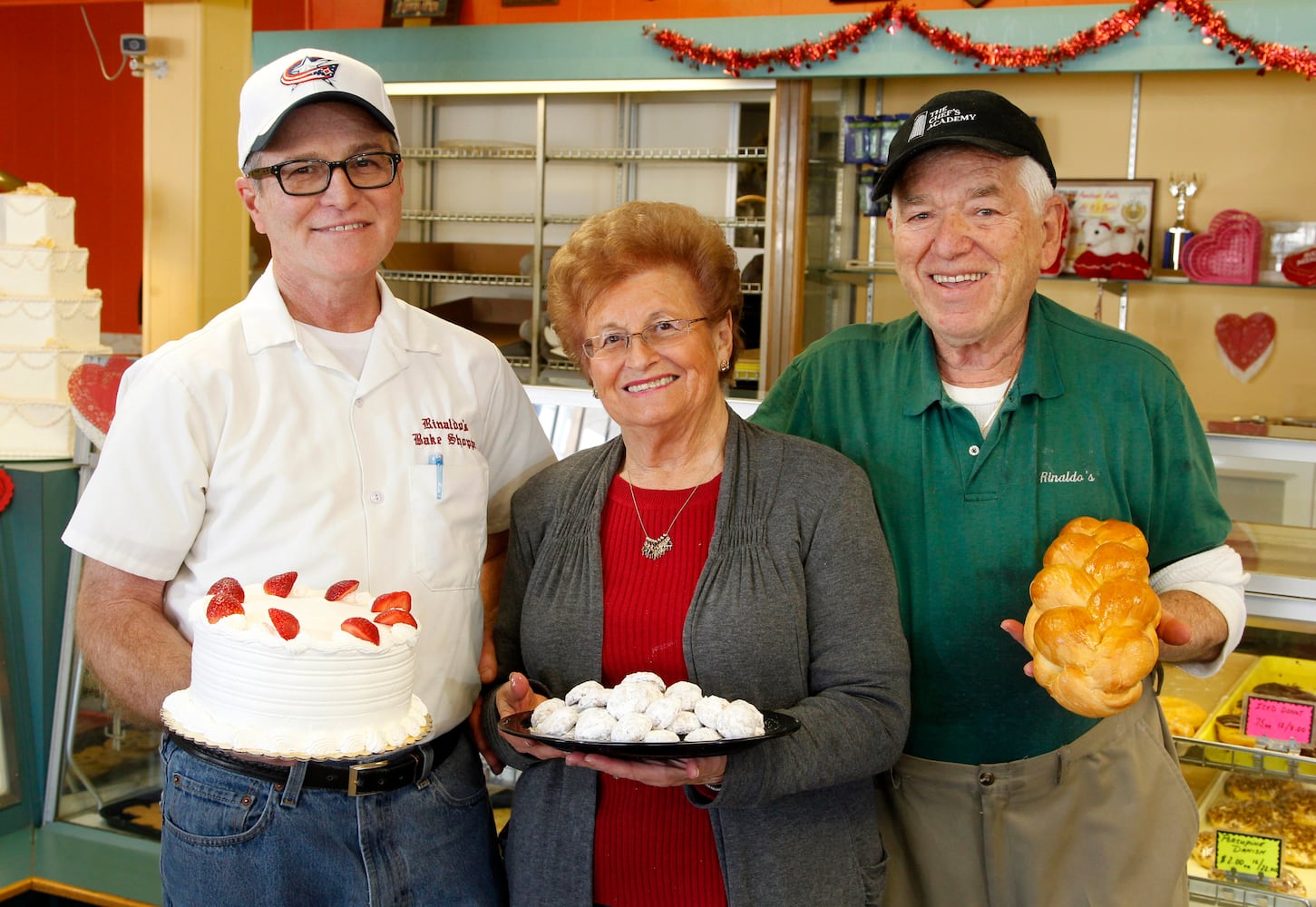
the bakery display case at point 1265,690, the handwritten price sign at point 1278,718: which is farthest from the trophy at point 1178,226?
the handwritten price sign at point 1278,718

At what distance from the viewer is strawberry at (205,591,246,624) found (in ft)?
4.69

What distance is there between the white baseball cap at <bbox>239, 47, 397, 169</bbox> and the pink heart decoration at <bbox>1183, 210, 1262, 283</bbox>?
173 inches

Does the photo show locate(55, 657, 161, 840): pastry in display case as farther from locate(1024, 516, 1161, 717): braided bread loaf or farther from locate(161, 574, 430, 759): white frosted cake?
locate(1024, 516, 1161, 717): braided bread loaf

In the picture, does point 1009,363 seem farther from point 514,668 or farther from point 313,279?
point 313,279

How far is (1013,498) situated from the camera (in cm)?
179

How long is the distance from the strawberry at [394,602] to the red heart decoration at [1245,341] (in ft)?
15.6

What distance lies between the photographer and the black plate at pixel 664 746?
4.59 ft

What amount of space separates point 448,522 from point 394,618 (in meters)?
0.29

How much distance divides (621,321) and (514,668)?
1.85 ft

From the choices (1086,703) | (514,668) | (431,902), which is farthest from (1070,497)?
(431,902)

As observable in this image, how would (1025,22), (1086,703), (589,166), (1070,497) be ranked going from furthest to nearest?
(589,166), (1025,22), (1070,497), (1086,703)

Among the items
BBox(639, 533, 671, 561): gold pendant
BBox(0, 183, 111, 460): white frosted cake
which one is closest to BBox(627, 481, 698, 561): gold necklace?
BBox(639, 533, 671, 561): gold pendant

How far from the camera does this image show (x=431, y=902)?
1.71m

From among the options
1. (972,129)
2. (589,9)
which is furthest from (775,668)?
(589,9)
